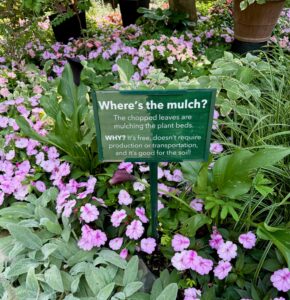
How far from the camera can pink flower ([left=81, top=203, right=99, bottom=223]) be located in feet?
4.41

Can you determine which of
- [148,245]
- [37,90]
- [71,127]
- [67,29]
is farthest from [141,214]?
[67,29]

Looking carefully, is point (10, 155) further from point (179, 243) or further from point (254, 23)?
point (254, 23)

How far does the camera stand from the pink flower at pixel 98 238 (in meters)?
1.33

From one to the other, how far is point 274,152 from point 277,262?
1.38 feet

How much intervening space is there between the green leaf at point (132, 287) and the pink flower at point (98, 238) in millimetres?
196

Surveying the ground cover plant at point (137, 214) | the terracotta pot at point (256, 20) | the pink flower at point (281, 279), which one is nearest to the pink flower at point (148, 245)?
the ground cover plant at point (137, 214)

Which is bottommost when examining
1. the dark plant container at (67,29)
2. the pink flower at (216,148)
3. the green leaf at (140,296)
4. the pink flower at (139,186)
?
the green leaf at (140,296)

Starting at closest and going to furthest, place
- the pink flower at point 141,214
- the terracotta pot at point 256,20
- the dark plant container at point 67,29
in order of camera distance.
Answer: the pink flower at point 141,214, the terracotta pot at point 256,20, the dark plant container at point 67,29

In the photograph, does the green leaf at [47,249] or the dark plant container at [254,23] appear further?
the dark plant container at [254,23]

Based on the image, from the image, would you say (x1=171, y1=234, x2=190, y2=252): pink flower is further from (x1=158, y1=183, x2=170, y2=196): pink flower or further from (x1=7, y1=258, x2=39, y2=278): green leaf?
(x1=7, y1=258, x2=39, y2=278): green leaf

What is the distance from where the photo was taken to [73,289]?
122 centimetres

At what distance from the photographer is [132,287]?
47.8 inches

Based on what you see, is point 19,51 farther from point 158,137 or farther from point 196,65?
point 158,137

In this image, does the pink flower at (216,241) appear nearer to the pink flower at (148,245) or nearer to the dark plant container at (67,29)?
the pink flower at (148,245)
